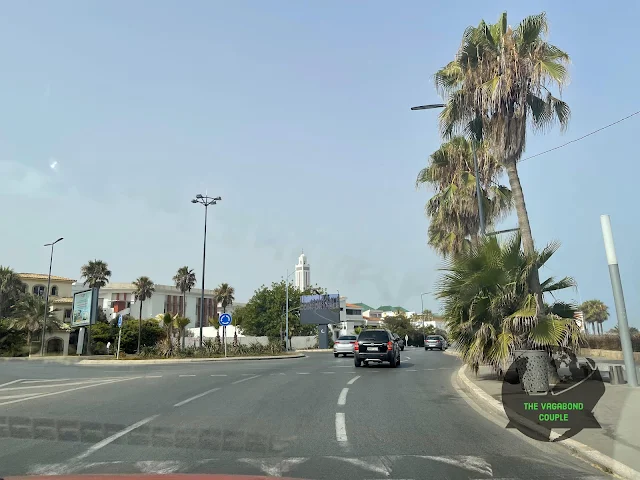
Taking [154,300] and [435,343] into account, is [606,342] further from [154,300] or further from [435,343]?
[154,300]

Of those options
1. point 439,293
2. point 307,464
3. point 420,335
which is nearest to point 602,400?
point 439,293

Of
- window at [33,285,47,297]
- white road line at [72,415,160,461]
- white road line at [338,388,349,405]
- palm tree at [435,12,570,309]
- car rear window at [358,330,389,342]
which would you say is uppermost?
window at [33,285,47,297]

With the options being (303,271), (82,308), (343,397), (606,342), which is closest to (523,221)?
(343,397)

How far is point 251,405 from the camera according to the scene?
1138 centimetres

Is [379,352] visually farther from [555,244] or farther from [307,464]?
[307,464]

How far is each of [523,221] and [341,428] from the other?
930 centimetres

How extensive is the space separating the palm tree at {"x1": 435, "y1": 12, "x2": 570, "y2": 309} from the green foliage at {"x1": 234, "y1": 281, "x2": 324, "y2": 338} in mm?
54715

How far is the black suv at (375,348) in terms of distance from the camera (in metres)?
23.0

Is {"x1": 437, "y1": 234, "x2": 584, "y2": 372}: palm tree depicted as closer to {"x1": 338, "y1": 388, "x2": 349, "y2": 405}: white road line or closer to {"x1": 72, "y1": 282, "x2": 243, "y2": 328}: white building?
{"x1": 338, "y1": 388, "x2": 349, "y2": 405}: white road line

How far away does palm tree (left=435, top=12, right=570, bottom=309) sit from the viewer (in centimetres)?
1534

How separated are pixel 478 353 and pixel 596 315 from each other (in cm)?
7662

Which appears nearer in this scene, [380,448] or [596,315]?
[380,448]

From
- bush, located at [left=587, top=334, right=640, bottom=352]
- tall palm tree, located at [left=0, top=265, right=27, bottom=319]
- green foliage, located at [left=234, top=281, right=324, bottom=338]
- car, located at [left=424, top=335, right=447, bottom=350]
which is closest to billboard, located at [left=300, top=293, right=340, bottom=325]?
green foliage, located at [left=234, top=281, right=324, bottom=338]

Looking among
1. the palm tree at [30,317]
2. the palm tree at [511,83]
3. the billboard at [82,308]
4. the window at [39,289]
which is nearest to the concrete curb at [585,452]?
the palm tree at [511,83]
